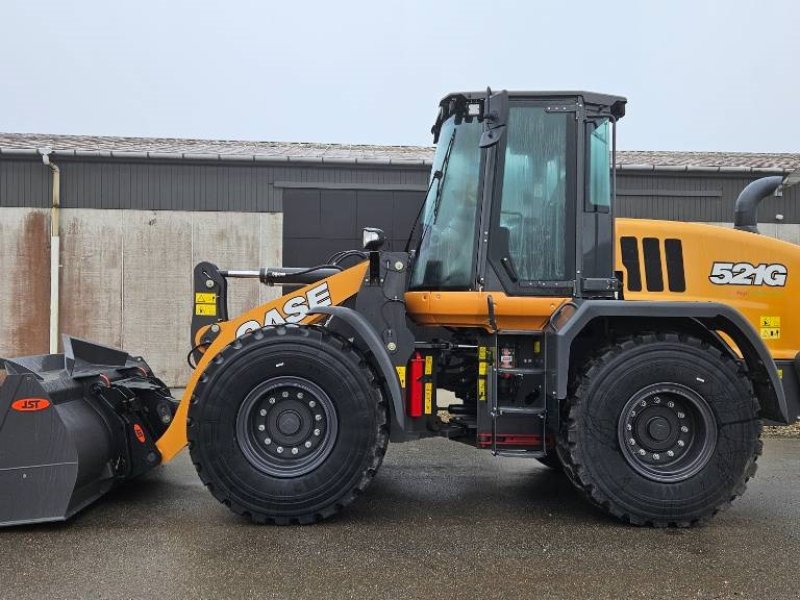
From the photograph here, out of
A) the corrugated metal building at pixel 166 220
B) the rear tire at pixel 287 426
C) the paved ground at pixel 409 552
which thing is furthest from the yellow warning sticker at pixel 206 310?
the corrugated metal building at pixel 166 220

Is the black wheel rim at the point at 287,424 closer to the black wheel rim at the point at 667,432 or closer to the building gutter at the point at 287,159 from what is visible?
the black wheel rim at the point at 667,432

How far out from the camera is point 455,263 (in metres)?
4.49

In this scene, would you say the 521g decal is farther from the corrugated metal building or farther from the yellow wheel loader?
the corrugated metal building

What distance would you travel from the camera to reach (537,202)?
445 centimetres

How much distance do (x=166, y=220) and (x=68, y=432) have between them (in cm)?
753

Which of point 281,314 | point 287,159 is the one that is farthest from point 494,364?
point 287,159

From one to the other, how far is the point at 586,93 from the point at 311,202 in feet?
23.3

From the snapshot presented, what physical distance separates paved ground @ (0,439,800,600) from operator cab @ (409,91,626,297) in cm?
155

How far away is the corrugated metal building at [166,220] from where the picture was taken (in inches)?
421

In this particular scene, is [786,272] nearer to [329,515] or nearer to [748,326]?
[748,326]

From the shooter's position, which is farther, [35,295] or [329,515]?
[35,295]

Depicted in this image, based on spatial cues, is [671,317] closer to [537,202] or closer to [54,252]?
[537,202]

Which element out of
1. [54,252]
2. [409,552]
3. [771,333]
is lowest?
[409,552]

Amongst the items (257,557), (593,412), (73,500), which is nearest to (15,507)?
(73,500)
